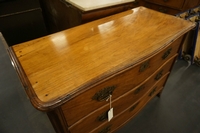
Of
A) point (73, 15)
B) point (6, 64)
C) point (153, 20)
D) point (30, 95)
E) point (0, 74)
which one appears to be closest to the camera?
point (30, 95)

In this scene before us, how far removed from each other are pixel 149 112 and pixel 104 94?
0.92 metres

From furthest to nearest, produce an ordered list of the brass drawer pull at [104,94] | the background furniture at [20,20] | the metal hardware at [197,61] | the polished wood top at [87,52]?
1. the metal hardware at [197,61]
2. the background furniture at [20,20]
3. the brass drawer pull at [104,94]
4. the polished wood top at [87,52]

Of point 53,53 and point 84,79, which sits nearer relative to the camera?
point 84,79

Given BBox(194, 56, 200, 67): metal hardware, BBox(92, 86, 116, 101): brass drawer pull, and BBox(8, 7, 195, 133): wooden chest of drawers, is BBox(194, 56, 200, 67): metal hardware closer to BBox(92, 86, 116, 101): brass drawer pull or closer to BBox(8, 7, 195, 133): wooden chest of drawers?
BBox(8, 7, 195, 133): wooden chest of drawers

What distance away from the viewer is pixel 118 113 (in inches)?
35.1

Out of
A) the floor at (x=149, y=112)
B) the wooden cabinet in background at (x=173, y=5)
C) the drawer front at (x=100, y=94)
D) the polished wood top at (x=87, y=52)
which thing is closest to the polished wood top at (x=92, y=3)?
the polished wood top at (x=87, y=52)

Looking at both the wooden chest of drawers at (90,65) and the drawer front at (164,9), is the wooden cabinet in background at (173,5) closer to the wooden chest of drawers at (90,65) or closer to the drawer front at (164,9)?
the drawer front at (164,9)

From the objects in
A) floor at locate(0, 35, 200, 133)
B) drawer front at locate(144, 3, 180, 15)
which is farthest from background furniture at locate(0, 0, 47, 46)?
drawer front at locate(144, 3, 180, 15)

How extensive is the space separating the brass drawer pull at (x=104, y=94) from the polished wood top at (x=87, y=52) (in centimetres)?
12

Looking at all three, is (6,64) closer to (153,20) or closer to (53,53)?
(53,53)

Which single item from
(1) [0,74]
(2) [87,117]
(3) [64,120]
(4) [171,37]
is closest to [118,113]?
(2) [87,117]

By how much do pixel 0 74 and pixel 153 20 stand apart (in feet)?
5.93

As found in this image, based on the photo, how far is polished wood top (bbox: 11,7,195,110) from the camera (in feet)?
1.51

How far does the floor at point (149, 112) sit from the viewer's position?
3.94ft
